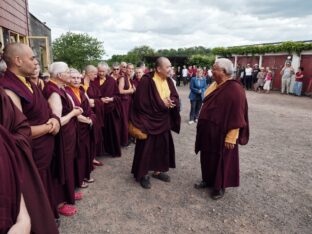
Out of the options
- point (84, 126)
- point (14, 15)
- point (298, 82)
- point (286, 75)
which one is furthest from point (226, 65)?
point (286, 75)

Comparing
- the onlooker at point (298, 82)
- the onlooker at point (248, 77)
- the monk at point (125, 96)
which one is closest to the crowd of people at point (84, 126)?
the monk at point (125, 96)

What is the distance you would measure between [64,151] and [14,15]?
6.11 meters

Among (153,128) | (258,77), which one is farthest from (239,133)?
(258,77)

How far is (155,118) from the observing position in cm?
399

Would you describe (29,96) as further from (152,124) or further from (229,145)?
(229,145)

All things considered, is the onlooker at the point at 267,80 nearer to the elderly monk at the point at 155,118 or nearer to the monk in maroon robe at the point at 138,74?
the monk in maroon robe at the point at 138,74

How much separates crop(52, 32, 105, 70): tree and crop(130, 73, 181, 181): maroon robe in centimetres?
2272

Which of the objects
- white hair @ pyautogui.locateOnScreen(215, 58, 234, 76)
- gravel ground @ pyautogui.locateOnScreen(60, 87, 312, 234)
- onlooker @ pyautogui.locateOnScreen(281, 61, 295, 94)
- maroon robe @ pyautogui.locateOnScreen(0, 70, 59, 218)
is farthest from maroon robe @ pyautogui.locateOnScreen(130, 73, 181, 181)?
onlooker @ pyautogui.locateOnScreen(281, 61, 295, 94)

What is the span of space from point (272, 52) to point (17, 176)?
2121 centimetres

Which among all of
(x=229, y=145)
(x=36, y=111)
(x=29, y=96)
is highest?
(x=29, y=96)

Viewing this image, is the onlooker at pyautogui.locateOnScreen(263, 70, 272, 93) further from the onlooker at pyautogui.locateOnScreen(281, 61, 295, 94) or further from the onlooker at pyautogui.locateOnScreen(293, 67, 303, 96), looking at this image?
the onlooker at pyautogui.locateOnScreen(293, 67, 303, 96)

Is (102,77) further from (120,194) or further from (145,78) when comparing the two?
(120,194)

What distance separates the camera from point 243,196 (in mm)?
3791

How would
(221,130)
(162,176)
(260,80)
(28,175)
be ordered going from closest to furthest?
(28,175)
(221,130)
(162,176)
(260,80)
